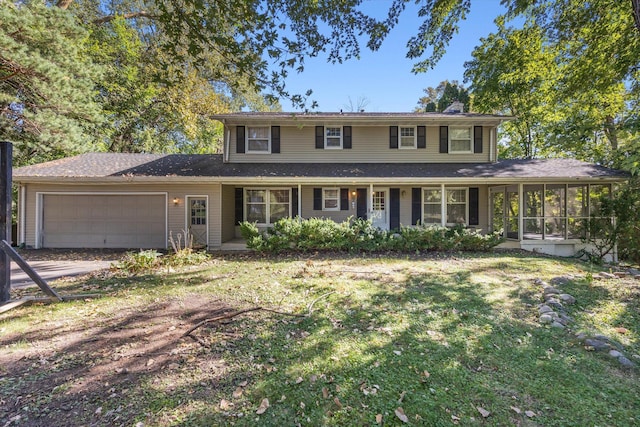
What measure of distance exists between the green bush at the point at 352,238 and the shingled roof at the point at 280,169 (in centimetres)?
199

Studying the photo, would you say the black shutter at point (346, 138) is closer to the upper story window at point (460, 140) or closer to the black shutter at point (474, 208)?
the upper story window at point (460, 140)

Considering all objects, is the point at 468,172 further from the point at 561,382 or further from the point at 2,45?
the point at 2,45

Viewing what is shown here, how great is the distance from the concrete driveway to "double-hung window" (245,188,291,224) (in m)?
5.45

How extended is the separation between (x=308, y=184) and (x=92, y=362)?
899 cm

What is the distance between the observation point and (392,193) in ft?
40.2

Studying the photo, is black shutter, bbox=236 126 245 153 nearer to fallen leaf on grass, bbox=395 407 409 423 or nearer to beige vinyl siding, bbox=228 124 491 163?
beige vinyl siding, bbox=228 124 491 163

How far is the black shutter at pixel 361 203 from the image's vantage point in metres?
12.1

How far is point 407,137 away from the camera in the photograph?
12602mm

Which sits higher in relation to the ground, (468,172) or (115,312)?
(468,172)

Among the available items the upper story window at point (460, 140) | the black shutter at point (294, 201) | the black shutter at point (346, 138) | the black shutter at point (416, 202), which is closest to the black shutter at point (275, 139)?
the black shutter at point (294, 201)

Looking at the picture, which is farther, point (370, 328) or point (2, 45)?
point (2, 45)

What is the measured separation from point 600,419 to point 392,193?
33.4ft

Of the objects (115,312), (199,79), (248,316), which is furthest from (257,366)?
(199,79)

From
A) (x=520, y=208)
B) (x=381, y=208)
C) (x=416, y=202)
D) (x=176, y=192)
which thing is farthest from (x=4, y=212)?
(x=520, y=208)
